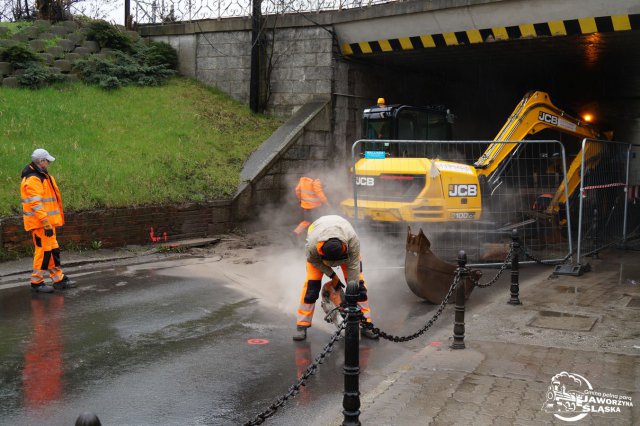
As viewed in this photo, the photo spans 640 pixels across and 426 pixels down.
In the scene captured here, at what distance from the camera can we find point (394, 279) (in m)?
10.8

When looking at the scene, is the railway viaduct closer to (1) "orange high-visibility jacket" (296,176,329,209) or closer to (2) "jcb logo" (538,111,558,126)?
(1) "orange high-visibility jacket" (296,176,329,209)

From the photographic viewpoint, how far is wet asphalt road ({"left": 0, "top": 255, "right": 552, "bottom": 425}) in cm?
534

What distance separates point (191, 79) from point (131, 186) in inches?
311

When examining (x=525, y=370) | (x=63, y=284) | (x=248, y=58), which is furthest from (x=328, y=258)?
(x=248, y=58)

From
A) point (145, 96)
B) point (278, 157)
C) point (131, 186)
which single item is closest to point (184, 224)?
point (131, 186)

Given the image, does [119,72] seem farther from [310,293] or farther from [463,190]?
[310,293]

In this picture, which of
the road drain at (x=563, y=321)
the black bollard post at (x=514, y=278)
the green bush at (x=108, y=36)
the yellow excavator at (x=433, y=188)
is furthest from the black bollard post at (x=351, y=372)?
the green bush at (x=108, y=36)

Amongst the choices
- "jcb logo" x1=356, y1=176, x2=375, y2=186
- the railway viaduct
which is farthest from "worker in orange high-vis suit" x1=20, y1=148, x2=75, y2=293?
"jcb logo" x1=356, y1=176, x2=375, y2=186

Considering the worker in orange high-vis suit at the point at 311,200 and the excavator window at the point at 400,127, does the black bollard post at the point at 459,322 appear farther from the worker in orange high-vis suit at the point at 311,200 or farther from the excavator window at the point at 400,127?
the excavator window at the point at 400,127

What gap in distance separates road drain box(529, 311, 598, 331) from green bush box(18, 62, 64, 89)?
45.0 feet

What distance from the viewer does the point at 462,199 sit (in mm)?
11641

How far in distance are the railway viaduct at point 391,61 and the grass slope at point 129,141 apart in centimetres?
87

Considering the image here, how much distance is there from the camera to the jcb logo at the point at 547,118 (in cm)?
1351

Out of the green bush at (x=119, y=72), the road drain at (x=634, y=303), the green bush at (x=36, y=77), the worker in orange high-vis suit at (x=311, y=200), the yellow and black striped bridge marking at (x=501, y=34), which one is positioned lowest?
the road drain at (x=634, y=303)
